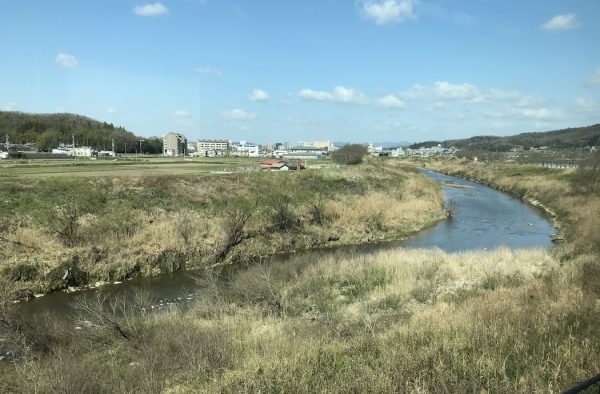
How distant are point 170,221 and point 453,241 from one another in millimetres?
21173

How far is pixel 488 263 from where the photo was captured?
20.5 meters

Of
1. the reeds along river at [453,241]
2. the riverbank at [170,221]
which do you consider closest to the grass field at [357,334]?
the reeds along river at [453,241]

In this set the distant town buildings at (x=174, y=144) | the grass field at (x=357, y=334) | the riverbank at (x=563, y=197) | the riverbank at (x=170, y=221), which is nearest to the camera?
the grass field at (x=357, y=334)

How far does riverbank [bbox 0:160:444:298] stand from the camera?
24078 mm

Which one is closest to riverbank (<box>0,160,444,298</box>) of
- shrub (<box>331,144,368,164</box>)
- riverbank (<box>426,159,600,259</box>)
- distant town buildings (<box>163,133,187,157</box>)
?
riverbank (<box>426,159,600,259</box>)

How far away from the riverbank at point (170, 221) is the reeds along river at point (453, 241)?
1.56m

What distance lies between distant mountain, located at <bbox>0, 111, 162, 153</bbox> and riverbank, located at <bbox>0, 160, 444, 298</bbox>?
109 meters

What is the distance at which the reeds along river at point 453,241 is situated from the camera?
20.8 m

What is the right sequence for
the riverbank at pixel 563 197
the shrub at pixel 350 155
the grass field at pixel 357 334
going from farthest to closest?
the shrub at pixel 350 155 < the riverbank at pixel 563 197 < the grass field at pixel 357 334

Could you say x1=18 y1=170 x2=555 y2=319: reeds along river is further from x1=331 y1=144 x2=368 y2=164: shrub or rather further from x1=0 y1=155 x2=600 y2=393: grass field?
x1=331 y1=144 x2=368 y2=164: shrub

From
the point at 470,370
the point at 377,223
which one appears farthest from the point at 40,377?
the point at 377,223

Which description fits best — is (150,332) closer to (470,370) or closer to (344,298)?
(344,298)

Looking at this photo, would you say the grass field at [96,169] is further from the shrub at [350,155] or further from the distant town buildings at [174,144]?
the distant town buildings at [174,144]

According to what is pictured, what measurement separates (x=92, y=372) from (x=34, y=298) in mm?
13798
